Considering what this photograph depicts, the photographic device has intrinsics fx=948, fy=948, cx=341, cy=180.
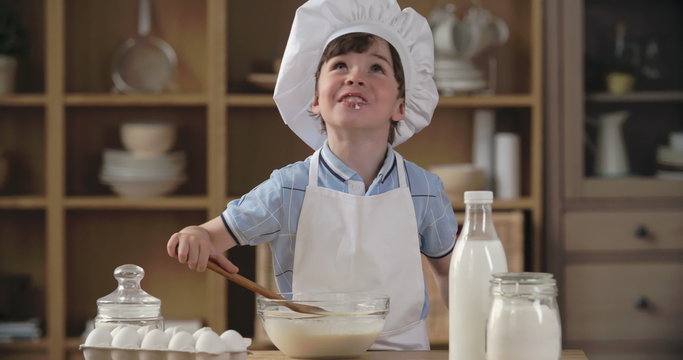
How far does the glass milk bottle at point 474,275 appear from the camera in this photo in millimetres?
1098

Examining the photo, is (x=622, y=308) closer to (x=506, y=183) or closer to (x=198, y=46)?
(x=506, y=183)

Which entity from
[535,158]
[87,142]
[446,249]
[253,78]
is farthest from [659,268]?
[87,142]

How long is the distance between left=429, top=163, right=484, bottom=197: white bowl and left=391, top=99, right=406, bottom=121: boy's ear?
1.33 meters

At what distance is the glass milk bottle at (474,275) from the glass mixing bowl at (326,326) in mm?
105

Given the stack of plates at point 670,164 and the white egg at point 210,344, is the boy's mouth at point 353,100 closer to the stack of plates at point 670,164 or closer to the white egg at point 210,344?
the white egg at point 210,344

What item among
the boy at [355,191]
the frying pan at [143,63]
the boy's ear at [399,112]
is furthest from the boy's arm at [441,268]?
the frying pan at [143,63]

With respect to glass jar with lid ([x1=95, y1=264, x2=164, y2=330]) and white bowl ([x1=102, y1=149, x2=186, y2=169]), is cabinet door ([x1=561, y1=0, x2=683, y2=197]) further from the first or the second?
glass jar with lid ([x1=95, y1=264, x2=164, y2=330])

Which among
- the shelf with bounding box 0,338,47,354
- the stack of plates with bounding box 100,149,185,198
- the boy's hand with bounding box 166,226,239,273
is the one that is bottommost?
the shelf with bounding box 0,338,47,354

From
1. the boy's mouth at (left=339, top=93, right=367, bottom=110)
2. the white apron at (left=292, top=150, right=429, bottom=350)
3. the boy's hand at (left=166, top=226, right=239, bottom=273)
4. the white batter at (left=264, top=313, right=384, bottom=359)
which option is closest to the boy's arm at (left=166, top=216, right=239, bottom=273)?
the boy's hand at (left=166, top=226, right=239, bottom=273)

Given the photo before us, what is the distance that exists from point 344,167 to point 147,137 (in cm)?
161

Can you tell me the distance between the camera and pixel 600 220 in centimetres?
295

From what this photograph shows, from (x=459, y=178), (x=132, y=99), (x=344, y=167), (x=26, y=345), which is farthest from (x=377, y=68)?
(x=26, y=345)

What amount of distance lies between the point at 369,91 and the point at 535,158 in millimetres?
1553

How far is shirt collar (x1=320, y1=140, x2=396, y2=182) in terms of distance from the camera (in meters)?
1.55
